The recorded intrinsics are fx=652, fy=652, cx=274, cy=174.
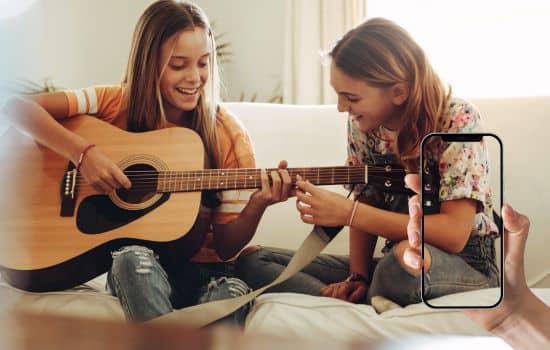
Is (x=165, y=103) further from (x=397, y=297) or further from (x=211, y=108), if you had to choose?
(x=397, y=297)

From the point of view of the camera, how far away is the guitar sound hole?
3.14 feet

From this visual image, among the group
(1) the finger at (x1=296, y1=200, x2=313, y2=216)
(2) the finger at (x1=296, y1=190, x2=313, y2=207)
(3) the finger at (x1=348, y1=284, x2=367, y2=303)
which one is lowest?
(3) the finger at (x1=348, y1=284, x2=367, y2=303)

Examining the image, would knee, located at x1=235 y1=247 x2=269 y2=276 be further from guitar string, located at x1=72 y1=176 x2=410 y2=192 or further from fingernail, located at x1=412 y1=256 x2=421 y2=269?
fingernail, located at x1=412 y1=256 x2=421 y2=269

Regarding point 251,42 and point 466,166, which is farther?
point 251,42

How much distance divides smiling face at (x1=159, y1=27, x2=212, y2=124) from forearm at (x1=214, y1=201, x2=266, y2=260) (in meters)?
0.17

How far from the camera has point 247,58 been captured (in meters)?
1.00

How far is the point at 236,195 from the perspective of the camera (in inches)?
37.3

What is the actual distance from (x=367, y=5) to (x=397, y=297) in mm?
419

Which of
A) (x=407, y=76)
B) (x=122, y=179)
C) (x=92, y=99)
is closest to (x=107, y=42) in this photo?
(x=92, y=99)

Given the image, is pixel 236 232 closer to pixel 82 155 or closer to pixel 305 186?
pixel 305 186

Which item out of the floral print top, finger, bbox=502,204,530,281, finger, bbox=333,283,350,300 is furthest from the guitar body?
finger, bbox=502,204,530,281

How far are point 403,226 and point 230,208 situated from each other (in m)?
0.25

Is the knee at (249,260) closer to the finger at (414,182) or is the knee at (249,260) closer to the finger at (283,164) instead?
the finger at (283,164)

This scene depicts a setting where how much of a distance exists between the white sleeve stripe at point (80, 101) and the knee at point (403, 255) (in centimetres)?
50
